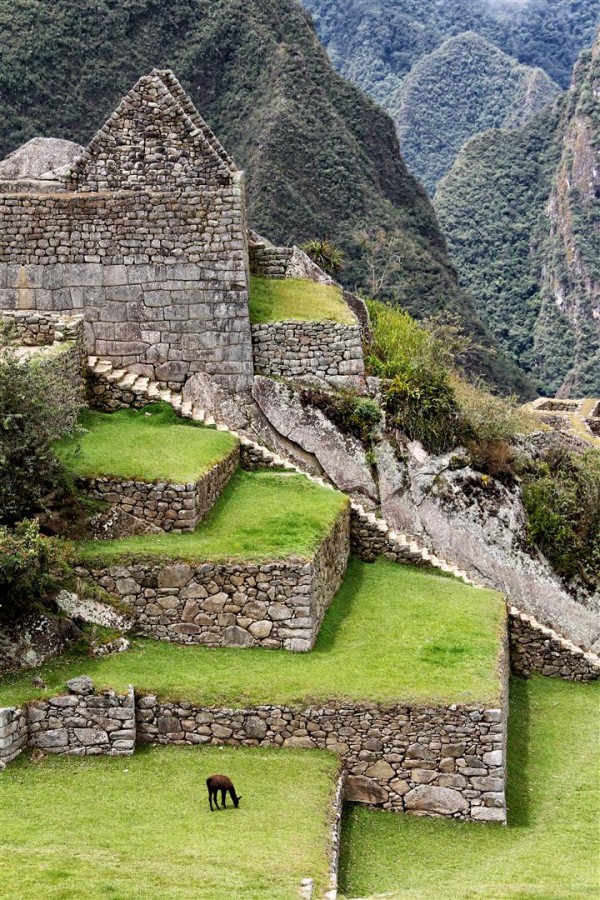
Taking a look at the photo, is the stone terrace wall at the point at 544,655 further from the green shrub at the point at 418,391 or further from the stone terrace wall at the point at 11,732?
the stone terrace wall at the point at 11,732

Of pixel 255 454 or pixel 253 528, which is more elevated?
pixel 253 528

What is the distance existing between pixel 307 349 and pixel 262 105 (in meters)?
61.7

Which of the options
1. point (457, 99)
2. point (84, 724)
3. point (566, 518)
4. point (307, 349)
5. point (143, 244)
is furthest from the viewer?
point (457, 99)

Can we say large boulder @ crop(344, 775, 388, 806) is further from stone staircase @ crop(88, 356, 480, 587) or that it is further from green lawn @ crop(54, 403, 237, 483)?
stone staircase @ crop(88, 356, 480, 587)

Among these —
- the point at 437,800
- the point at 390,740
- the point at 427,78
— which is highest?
the point at 390,740

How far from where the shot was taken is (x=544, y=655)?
18.2 m

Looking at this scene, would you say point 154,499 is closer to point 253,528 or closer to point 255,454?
point 253,528

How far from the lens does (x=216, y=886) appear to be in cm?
1016

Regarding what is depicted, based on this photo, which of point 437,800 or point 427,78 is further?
point 427,78

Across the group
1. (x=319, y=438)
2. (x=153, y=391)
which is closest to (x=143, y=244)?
(x=153, y=391)

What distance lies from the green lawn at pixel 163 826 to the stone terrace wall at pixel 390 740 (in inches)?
8.0

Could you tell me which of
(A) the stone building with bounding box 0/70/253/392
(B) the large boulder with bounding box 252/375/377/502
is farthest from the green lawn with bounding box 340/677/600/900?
(A) the stone building with bounding box 0/70/253/392

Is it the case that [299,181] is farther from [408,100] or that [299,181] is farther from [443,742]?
[408,100]

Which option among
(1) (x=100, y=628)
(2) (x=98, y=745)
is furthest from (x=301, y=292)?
(2) (x=98, y=745)
